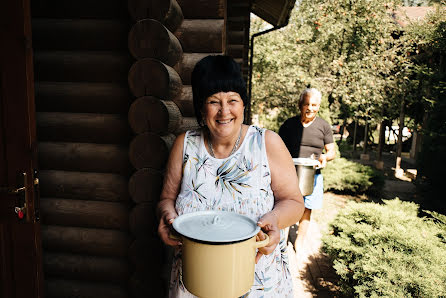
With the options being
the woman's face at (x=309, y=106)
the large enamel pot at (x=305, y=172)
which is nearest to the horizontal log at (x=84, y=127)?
the large enamel pot at (x=305, y=172)

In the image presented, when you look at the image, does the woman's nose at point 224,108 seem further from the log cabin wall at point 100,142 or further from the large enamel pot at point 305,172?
the large enamel pot at point 305,172

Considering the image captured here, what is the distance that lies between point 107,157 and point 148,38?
94cm

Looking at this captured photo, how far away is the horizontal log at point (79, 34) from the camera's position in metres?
2.11

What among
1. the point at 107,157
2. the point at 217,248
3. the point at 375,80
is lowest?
the point at 217,248

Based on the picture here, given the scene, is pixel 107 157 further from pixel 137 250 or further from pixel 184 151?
pixel 184 151

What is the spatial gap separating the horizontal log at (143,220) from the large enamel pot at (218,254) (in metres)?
0.89

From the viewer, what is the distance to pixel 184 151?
1527 mm

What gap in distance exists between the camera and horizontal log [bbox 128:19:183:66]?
176cm

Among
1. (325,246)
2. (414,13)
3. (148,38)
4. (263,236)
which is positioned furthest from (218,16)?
(414,13)

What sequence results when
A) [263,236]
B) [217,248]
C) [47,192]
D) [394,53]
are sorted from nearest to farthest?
[217,248] < [263,236] < [47,192] < [394,53]

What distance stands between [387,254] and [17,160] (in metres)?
2.99

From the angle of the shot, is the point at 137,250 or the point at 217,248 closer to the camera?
the point at 217,248

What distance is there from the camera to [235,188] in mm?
1450

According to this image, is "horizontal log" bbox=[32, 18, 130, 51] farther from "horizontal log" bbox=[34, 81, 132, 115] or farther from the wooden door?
the wooden door
